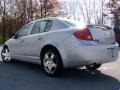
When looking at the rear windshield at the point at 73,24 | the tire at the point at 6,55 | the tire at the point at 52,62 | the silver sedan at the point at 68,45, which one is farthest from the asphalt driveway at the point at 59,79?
the rear windshield at the point at 73,24

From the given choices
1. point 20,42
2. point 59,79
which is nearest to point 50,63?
point 59,79

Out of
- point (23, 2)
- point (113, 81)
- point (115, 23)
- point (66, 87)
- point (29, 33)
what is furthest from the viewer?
point (23, 2)

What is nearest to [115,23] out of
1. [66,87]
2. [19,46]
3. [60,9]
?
[60,9]

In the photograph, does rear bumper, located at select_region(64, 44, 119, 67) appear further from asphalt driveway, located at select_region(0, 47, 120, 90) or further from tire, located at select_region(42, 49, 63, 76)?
asphalt driveway, located at select_region(0, 47, 120, 90)

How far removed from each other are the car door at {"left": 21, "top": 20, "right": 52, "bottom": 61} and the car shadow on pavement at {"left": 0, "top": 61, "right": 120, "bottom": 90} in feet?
1.58

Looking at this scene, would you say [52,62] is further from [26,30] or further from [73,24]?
[26,30]

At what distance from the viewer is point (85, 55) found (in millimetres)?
7066

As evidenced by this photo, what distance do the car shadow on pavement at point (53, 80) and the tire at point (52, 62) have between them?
156mm

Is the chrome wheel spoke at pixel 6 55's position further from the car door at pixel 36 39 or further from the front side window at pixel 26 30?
the car door at pixel 36 39

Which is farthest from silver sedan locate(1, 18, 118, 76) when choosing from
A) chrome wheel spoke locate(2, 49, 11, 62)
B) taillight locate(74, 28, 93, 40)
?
chrome wheel spoke locate(2, 49, 11, 62)

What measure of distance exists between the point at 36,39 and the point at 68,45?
1.37 m

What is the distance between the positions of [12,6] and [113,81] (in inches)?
1656

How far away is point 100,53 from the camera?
283 inches

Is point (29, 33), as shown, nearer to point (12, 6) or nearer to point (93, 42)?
point (93, 42)
